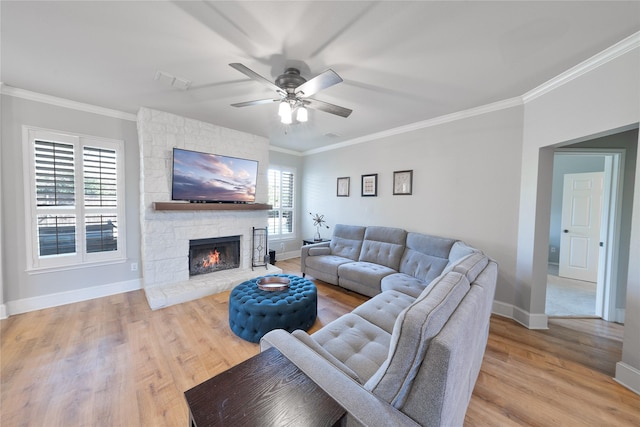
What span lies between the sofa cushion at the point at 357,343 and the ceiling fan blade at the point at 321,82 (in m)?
1.89

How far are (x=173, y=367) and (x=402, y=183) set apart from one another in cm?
370

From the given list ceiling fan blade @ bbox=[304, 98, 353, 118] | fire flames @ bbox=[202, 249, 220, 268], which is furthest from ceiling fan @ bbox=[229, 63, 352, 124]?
fire flames @ bbox=[202, 249, 220, 268]

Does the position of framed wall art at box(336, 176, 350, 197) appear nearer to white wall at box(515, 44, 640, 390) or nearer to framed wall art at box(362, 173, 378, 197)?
framed wall art at box(362, 173, 378, 197)

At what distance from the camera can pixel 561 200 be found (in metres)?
4.69

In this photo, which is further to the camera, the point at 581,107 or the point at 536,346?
the point at 536,346

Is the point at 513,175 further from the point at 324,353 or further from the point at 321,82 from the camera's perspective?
the point at 324,353

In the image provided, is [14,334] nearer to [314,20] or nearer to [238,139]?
[238,139]

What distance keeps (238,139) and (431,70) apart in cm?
318

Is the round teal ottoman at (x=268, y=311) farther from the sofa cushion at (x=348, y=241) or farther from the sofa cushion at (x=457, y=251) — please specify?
the sofa cushion at (x=457, y=251)

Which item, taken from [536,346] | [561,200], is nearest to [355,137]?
[536,346]

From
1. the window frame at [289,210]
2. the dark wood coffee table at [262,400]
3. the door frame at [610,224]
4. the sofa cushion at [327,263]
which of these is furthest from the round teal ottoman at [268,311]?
the door frame at [610,224]

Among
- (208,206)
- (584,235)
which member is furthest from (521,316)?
(208,206)

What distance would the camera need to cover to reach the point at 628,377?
5.68 feet

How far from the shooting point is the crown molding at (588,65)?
173cm
